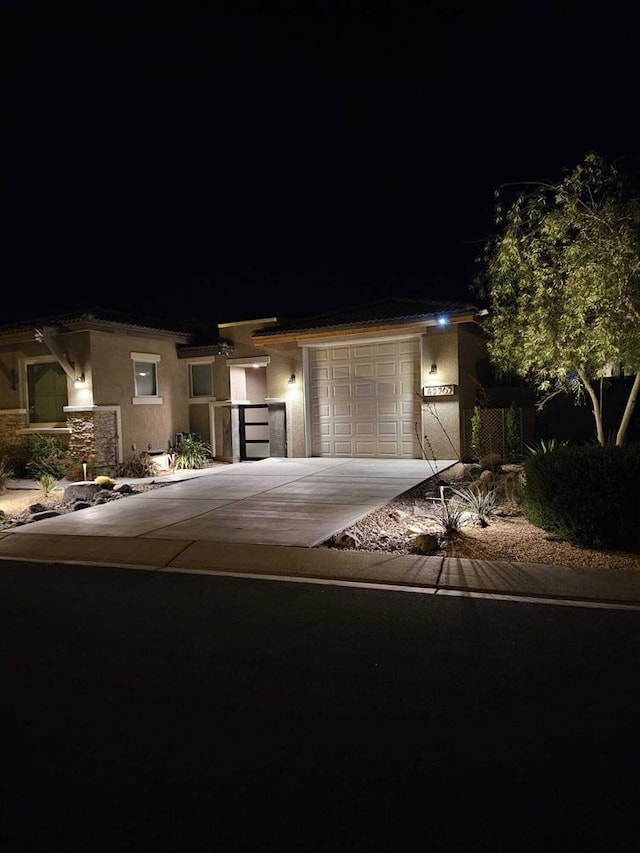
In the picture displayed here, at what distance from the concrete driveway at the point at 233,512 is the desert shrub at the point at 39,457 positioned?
14.6 ft

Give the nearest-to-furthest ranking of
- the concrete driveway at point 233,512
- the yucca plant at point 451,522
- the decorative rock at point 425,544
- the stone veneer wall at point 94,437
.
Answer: the decorative rock at point 425,544, the yucca plant at point 451,522, the concrete driveway at point 233,512, the stone veneer wall at point 94,437

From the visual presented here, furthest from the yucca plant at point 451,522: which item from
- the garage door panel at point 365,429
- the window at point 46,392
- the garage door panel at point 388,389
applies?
the window at point 46,392

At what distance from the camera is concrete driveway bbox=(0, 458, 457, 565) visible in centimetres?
845

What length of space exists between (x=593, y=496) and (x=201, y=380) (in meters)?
14.8

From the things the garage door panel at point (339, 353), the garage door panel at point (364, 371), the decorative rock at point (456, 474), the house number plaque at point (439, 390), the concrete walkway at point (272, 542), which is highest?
the garage door panel at point (339, 353)

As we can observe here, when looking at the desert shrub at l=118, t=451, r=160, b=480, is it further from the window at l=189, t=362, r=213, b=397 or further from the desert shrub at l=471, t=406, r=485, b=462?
the desert shrub at l=471, t=406, r=485, b=462

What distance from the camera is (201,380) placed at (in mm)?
20156

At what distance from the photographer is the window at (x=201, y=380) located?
19984 mm

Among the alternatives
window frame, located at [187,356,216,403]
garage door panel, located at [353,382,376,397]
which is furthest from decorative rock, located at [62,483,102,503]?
garage door panel, located at [353,382,376,397]

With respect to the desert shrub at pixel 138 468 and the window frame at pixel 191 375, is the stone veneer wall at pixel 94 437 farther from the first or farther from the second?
the window frame at pixel 191 375

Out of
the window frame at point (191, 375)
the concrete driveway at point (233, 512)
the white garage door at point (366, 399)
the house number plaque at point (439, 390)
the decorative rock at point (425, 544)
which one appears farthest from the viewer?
the window frame at point (191, 375)

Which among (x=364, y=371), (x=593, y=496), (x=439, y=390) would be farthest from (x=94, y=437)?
(x=593, y=496)

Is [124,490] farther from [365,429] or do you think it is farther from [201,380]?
[201,380]

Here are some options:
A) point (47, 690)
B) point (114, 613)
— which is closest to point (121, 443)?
point (114, 613)
